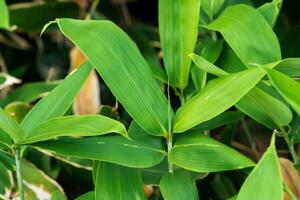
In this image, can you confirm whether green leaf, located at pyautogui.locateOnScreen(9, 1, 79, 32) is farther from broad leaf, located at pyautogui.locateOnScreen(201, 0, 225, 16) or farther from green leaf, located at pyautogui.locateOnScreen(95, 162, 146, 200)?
green leaf, located at pyautogui.locateOnScreen(95, 162, 146, 200)

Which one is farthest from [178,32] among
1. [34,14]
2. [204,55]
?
[34,14]

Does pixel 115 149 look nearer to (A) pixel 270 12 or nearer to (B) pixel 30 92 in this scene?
(A) pixel 270 12

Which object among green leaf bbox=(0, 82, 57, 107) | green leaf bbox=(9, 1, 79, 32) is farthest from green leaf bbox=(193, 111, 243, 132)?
green leaf bbox=(9, 1, 79, 32)

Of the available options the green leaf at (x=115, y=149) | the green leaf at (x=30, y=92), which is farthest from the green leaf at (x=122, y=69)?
the green leaf at (x=30, y=92)

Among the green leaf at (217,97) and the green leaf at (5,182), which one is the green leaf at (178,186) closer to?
the green leaf at (217,97)

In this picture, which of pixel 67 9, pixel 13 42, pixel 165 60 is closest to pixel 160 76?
pixel 165 60
